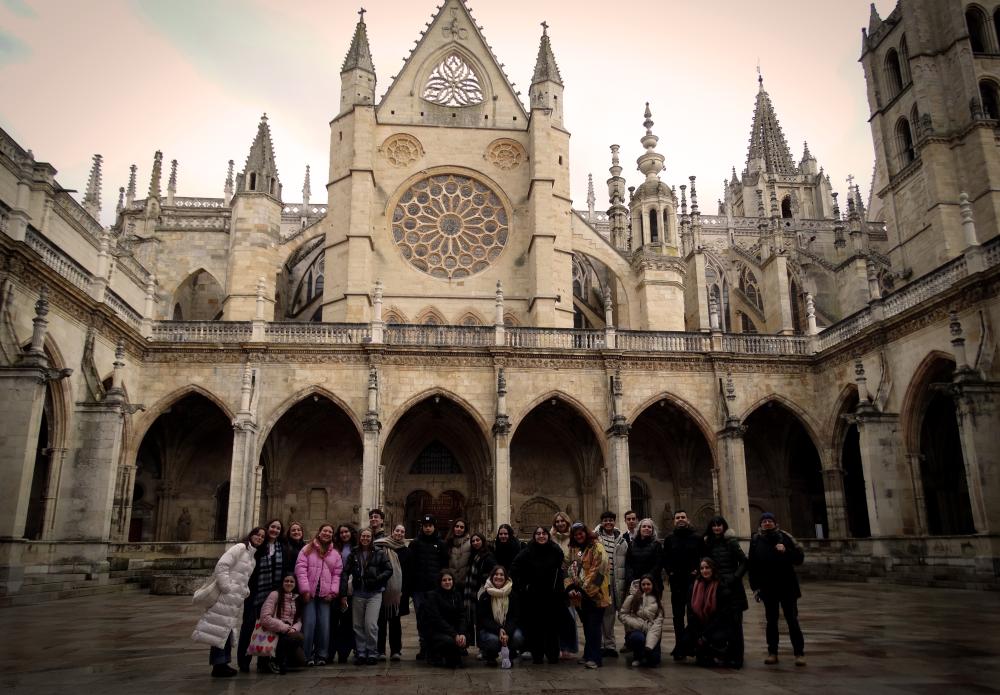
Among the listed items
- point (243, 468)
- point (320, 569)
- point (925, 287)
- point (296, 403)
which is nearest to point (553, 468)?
point (296, 403)

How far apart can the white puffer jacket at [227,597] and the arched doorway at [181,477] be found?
713 inches

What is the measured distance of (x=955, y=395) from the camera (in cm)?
1612

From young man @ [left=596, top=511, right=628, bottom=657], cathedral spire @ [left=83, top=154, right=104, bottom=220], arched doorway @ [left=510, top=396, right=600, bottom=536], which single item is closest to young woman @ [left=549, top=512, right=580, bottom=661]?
young man @ [left=596, top=511, right=628, bottom=657]

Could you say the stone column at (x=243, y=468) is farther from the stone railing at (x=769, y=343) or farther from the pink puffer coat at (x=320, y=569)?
the stone railing at (x=769, y=343)

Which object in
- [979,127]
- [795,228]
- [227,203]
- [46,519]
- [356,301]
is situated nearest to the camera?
[46,519]

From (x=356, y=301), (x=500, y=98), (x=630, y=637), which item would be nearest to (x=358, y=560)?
(x=630, y=637)

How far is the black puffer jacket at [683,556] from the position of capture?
7.65m

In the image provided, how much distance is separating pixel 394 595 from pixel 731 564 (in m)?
3.38

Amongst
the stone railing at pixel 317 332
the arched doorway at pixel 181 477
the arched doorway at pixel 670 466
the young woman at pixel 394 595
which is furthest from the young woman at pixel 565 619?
the arched doorway at pixel 181 477

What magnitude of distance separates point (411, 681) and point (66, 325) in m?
15.4

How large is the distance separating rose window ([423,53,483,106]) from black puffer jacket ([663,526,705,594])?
79.7 feet

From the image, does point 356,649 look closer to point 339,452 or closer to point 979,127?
point 339,452

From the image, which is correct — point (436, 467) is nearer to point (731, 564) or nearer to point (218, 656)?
point (731, 564)

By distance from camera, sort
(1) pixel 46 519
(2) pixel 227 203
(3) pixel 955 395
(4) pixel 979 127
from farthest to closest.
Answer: (2) pixel 227 203, (4) pixel 979 127, (1) pixel 46 519, (3) pixel 955 395
